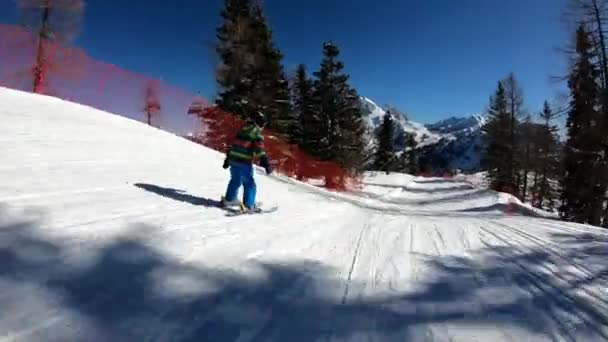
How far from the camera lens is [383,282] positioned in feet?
13.8

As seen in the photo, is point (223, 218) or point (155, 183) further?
point (155, 183)

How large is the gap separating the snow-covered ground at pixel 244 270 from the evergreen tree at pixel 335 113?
75.5 ft

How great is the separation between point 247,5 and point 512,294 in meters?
25.5

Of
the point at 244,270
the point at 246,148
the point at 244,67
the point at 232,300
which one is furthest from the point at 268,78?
the point at 232,300

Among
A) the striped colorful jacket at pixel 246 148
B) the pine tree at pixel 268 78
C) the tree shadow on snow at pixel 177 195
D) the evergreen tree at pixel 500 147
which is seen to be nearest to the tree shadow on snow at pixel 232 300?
the tree shadow on snow at pixel 177 195

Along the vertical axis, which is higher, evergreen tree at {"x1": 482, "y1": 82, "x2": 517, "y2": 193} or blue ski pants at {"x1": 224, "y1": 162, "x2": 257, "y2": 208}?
evergreen tree at {"x1": 482, "y1": 82, "x2": 517, "y2": 193}

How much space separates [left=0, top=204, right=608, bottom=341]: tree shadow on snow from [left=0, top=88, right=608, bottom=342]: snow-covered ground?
0.05 ft

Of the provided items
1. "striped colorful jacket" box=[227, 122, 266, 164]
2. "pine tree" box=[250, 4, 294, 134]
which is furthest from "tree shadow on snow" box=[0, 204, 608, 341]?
"pine tree" box=[250, 4, 294, 134]

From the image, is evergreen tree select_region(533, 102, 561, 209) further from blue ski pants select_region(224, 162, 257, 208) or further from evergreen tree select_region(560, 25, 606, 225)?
blue ski pants select_region(224, 162, 257, 208)

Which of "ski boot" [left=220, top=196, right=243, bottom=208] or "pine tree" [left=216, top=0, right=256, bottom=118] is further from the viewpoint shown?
"pine tree" [left=216, top=0, right=256, bottom=118]

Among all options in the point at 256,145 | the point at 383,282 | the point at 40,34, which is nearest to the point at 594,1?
the point at 256,145

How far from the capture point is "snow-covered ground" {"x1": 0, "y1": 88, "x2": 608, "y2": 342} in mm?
2959

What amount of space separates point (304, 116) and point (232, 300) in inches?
1175

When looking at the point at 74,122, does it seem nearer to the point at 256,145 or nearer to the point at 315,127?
the point at 256,145
